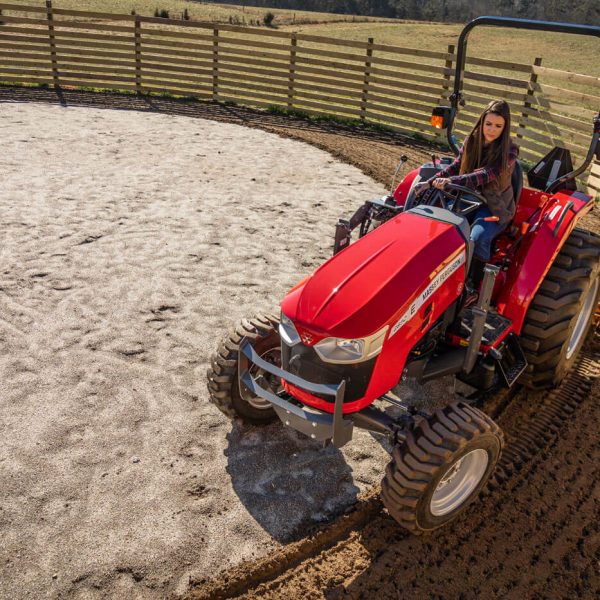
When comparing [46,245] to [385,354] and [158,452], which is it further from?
[385,354]

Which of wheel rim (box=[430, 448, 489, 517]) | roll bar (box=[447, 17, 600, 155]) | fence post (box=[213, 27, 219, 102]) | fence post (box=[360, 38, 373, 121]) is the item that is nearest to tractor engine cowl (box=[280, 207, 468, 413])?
wheel rim (box=[430, 448, 489, 517])

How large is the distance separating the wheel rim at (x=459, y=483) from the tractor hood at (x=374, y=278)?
880 millimetres

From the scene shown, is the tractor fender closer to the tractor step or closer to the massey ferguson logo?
the tractor step

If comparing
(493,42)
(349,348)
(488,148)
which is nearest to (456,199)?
(488,148)

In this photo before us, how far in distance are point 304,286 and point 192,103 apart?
38.8ft

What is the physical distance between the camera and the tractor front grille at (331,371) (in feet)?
9.62

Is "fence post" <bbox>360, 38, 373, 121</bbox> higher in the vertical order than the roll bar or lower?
lower

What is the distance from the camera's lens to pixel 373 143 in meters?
11.5

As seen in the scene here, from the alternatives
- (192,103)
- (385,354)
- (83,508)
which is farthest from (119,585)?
(192,103)

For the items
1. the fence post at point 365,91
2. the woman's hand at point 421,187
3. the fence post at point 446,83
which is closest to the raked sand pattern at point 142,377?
the woman's hand at point 421,187

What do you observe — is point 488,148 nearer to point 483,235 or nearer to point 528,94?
point 483,235

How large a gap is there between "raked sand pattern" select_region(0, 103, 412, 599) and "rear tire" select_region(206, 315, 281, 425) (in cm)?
30

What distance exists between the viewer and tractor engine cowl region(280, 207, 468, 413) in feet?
9.57

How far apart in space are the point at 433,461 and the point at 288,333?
0.93 metres
